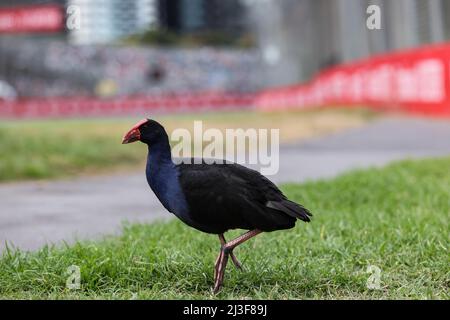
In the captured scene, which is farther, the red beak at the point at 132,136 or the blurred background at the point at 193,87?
the blurred background at the point at 193,87

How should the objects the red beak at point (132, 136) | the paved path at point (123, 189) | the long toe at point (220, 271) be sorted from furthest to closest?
the paved path at point (123, 189) → the long toe at point (220, 271) → the red beak at point (132, 136)

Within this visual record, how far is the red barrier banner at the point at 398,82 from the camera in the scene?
53.9 ft

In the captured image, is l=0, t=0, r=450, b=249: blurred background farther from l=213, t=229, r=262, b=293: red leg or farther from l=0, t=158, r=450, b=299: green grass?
l=213, t=229, r=262, b=293: red leg

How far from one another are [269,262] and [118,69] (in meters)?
45.4

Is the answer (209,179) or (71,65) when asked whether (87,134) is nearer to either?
(209,179)

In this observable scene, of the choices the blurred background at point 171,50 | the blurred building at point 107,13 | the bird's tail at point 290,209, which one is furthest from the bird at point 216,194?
the blurred background at point 171,50

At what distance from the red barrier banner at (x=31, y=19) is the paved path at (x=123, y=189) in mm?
31078

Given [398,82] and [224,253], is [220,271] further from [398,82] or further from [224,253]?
[398,82]

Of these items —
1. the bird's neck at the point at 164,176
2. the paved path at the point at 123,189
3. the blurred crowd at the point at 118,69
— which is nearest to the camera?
the bird's neck at the point at 164,176

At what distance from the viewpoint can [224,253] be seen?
324 centimetres

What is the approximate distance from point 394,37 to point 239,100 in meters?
25.9

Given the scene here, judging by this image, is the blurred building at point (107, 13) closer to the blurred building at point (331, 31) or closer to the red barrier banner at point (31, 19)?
the blurred building at point (331, 31)

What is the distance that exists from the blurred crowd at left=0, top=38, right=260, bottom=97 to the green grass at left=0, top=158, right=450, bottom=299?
138 ft

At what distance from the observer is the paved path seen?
609 centimetres
